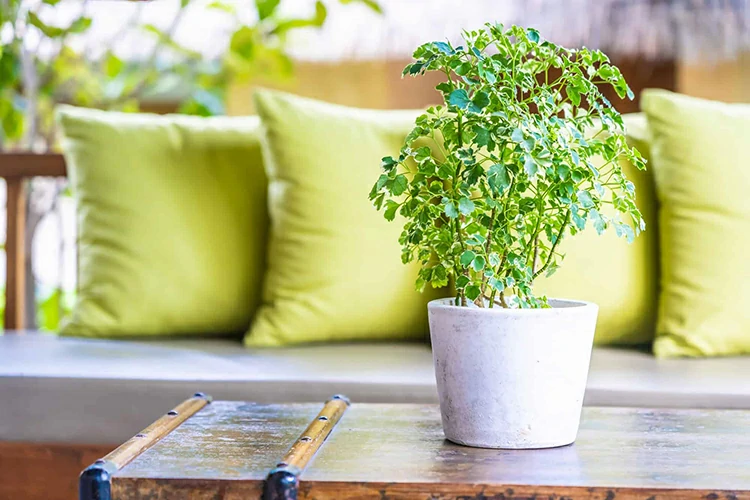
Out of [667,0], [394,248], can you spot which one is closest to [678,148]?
[394,248]

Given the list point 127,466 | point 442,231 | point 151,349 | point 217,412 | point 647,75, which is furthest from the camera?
point 647,75

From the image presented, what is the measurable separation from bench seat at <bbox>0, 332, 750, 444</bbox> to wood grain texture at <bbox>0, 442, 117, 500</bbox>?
0.05 ft

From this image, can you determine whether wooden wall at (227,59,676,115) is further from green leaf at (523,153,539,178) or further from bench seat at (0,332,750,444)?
green leaf at (523,153,539,178)

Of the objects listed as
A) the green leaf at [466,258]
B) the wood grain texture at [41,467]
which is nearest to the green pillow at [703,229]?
the green leaf at [466,258]

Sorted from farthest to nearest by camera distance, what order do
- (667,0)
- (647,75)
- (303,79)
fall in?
(303,79)
(647,75)
(667,0)

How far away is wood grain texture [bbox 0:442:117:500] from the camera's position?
1240 mm

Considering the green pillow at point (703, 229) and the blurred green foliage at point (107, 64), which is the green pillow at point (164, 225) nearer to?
the blurred green foliage at point (107, 64)

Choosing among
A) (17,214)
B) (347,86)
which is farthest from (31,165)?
(347,86)

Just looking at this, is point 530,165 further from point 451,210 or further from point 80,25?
point 80,25

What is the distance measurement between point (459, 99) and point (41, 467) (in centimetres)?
88

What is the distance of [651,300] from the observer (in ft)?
5.08

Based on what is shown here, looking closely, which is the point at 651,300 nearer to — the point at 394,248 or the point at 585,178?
the point at 394,248

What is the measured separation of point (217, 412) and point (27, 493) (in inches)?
17.8

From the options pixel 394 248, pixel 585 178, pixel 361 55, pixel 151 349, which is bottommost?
pixel 151 349
